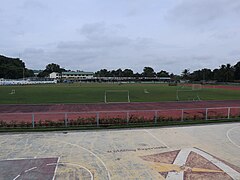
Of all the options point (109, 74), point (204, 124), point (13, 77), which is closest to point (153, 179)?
point (204, 124)

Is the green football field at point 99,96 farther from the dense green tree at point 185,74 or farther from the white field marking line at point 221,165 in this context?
the dense green tree at point 185,74

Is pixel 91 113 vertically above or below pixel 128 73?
below

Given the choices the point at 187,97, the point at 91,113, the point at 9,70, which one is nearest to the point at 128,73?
the point at 9,70

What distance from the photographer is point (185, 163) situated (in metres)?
11.0

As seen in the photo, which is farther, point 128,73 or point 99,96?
point 128,73

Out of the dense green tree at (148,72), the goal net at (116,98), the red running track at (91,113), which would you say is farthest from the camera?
the dense green tree at (148,72)

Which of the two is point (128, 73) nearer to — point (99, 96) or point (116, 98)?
point (99, 96)

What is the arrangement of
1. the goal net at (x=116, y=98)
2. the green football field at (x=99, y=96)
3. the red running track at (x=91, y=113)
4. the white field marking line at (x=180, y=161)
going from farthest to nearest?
the goal net at (x=116, y=98) → the green football field at (x=99, y=96) → the red running track at (x=91, y=113) → the white field marking line at (x=180, y=161)

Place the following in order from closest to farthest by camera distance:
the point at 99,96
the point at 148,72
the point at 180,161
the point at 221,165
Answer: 1. the point at 221,165
2. the point at 180,161
3. the point at 99,96
4. the point at 148,72

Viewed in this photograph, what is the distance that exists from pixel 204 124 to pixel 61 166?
13.9 meters

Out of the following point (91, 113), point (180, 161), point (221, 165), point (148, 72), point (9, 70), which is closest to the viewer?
point (221, 165)

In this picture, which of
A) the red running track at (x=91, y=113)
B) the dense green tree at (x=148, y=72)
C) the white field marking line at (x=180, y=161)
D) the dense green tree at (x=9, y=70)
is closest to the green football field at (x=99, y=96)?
the red running track at (x=91, y=113)

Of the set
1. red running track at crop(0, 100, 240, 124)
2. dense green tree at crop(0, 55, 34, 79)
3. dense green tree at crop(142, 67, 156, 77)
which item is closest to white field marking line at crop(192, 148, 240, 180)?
red running track at crop(0, 100, 240, 124)

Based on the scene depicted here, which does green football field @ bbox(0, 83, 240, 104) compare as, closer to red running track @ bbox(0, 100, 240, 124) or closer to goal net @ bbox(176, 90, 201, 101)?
goal net @ bbox(176, 90, 201, 101)
